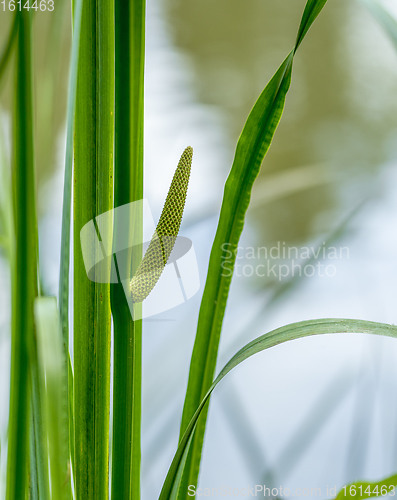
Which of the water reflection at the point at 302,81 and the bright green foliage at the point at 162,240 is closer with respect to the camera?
the bright green foliage at the point at 162,240

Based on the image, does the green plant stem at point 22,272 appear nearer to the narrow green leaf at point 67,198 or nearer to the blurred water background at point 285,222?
the narrow green leaf at point 67,198

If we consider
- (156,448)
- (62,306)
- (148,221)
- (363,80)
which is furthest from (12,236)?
(363,80)

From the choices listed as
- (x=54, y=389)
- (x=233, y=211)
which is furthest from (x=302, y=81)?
(x=54, y=389)

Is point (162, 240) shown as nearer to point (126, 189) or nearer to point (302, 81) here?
point (126, 189)

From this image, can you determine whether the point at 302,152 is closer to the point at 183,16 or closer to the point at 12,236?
the point at 183,16

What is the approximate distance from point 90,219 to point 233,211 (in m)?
0.07

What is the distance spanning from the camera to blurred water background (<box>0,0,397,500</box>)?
1.32 ft

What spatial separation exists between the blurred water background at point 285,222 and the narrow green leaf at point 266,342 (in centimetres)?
24

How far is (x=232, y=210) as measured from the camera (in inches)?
7.4

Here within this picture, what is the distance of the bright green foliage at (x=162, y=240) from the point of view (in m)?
0.17

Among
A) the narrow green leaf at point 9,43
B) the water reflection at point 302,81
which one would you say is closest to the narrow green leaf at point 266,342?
A: the narrow green leaf at point 9,43

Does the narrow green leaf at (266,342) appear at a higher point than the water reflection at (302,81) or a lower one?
lower

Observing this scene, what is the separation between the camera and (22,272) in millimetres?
137

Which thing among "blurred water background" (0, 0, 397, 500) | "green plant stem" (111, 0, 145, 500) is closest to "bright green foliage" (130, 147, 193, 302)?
"green plant stem" (111, 0, 145, 500)
